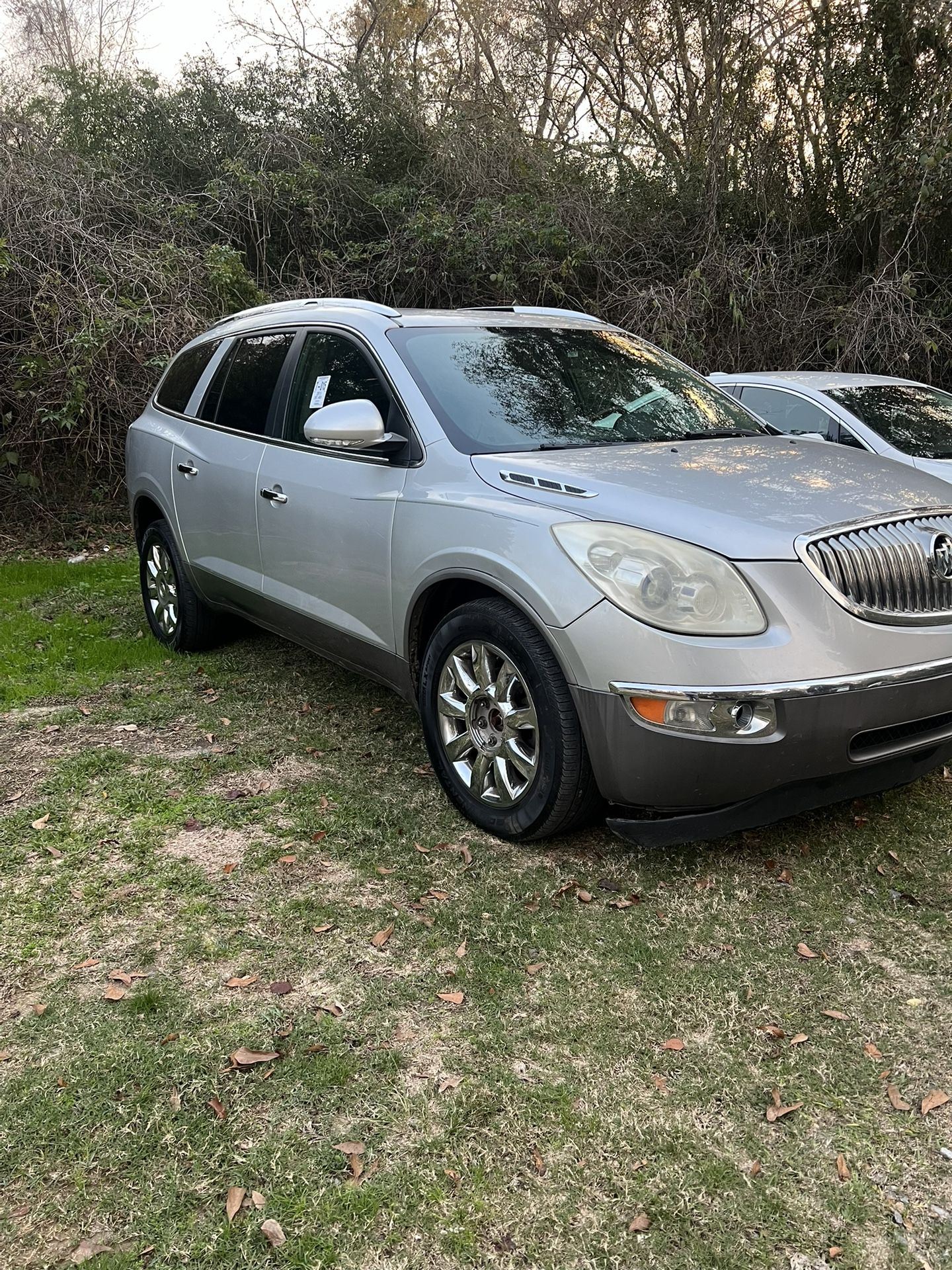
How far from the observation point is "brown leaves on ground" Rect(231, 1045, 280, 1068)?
98.1 inches

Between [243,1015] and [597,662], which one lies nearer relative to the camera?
[243,1015]

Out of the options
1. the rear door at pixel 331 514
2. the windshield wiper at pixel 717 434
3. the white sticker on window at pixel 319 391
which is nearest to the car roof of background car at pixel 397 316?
the rear door at pixel 331 514

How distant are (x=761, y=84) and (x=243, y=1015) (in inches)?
453

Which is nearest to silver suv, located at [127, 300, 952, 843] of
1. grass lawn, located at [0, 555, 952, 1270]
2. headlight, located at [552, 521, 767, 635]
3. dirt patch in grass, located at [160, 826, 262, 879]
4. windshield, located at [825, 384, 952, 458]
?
headlight, located at [552, 521, 767, 635]

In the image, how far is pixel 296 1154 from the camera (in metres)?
2.20

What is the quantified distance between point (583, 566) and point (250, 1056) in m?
1.65

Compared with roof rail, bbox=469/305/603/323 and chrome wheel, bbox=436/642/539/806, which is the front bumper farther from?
roof rail, bbox=469/305/603/323

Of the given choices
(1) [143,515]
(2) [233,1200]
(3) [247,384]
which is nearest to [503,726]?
(2) [233,1200]

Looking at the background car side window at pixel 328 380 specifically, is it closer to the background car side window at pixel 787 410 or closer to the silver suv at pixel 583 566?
the silver suv at pixel 583 566

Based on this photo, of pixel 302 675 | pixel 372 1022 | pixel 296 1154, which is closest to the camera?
pixel 296 1154

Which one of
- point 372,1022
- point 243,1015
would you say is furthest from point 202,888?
point 372,1022

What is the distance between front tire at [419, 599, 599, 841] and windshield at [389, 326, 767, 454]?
0.73 meters

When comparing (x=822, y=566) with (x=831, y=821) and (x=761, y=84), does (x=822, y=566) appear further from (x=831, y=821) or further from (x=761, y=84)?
(x=761, y=84)

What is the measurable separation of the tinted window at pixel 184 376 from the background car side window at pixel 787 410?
3.79 metres
